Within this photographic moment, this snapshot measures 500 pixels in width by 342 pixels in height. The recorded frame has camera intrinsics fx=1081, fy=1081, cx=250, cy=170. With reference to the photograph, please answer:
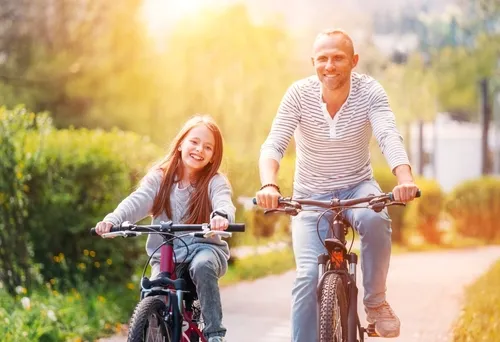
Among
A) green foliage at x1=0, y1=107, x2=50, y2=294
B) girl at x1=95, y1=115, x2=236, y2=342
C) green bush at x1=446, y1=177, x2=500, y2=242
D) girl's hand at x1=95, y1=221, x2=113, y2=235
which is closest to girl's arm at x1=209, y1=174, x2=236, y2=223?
girl at x1=95, y1=115, x2=236, y2=342

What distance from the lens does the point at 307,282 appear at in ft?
14.9

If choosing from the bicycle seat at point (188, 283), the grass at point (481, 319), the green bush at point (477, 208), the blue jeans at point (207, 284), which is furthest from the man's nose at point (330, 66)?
the green bush at point (477, 208)

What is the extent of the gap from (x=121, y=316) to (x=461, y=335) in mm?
2395

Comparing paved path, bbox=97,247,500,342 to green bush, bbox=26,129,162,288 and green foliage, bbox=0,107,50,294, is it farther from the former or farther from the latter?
green foliage, bbox=0,107,50,294

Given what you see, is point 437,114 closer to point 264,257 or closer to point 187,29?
point 187,29

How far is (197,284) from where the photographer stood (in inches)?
176

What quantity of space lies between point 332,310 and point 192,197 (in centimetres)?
88

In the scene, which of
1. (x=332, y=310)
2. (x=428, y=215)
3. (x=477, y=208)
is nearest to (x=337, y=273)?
(x=332, y=310)

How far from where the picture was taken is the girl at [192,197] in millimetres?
4551

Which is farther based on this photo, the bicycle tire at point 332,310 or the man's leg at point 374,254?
the man's leg at point 374,254

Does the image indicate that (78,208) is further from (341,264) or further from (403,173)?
(403,173)

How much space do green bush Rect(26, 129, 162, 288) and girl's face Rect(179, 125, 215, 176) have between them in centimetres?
361

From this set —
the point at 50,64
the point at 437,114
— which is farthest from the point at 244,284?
the point at 437,114

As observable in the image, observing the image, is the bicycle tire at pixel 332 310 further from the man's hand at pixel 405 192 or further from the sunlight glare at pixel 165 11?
the sunlight glare at pixel 165 11
